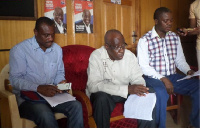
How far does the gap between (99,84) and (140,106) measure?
0.44m

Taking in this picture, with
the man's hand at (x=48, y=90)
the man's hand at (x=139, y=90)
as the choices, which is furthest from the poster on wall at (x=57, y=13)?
the man's hand at (x=139, y=90)

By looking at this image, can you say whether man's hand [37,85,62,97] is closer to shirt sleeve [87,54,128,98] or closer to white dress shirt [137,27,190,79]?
shirt sleeve [87,54,128,98]

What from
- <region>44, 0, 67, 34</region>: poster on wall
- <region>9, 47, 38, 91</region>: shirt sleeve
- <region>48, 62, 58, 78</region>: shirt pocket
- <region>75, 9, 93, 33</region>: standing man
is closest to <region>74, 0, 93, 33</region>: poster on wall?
<region>75, 9, 93, 33</region>: standing man

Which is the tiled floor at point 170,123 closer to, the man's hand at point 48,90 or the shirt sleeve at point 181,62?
the shirt sleeve at point 181,62

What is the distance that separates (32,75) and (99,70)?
2.18ft

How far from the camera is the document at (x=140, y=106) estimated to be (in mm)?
1883

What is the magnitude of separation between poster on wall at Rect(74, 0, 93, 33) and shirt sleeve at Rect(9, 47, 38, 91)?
1.28 metres

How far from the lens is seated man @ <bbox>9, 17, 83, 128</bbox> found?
178 cm

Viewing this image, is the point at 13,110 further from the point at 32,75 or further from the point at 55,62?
the point at 55,62

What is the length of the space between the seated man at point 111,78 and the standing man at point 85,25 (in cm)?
100

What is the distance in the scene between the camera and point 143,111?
1884mm

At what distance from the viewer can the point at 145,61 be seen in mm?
2455

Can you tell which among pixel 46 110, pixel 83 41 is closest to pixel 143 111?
pixel 46 110

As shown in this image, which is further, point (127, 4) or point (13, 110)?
point (127, 4)
